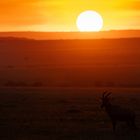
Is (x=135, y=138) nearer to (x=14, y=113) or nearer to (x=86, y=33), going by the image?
(x=14, y=113)

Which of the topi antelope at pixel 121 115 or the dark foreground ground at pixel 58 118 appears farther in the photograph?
the topi antelope at pixel 121 115

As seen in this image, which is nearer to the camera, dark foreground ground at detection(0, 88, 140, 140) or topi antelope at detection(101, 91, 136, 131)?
dark foreground ground at detection(0, 88, 140, 140)

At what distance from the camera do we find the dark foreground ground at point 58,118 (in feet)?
59.1

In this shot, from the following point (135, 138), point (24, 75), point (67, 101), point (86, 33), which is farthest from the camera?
point (86, 33)

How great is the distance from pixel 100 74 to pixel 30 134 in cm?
3577

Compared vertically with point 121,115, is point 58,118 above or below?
above

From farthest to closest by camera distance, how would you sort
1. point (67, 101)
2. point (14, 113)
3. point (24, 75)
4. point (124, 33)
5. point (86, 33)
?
point (124, 33) → point (86, 33) → point (24, 75) → point (67, 101) → point (14, 113)

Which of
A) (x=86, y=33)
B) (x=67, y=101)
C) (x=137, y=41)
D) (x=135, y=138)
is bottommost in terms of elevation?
(x=135, y=138)

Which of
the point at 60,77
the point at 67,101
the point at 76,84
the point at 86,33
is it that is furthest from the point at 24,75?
the point at 86,33

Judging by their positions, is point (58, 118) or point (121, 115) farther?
point (58, 118)

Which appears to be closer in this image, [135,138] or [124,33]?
[135,138]

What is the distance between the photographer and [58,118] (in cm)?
2186

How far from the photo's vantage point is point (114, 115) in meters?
19.7

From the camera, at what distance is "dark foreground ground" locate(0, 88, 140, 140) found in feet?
59.1
